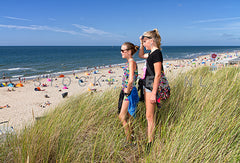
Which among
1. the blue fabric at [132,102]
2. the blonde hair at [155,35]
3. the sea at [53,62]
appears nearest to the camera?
the blonde hair at [155,35]

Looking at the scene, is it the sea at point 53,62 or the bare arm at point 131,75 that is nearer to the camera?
the bare arm at point 131,75

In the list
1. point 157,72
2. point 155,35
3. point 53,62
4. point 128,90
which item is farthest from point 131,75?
point 53,62

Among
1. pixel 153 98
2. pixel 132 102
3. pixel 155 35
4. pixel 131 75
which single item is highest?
pixel 155 35

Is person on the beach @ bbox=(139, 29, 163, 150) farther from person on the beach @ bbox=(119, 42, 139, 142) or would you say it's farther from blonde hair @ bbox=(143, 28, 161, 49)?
person on the beach @ bbox=(119, 42, 139, 142)

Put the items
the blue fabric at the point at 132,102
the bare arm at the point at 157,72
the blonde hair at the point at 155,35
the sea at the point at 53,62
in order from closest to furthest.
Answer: the bare arm at the point at 157,72
the blonde hair at the point at 155,35
the blue fabric at the point at 132,102
the sea at the point at 53,62

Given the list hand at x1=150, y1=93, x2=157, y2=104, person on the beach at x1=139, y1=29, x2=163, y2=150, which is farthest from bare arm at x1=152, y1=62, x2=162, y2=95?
hand at x1=150, y1=93, x2=157, y2=104

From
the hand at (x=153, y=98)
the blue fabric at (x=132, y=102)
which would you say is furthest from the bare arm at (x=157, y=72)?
the blue fabric at (x=132, y=102)

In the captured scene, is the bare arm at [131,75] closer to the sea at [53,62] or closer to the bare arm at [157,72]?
the bare arm at [157,72]

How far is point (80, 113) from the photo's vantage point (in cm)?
317

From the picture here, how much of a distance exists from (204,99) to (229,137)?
43.3 inches

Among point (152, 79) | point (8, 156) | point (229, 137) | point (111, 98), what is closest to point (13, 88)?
point (111, 98)

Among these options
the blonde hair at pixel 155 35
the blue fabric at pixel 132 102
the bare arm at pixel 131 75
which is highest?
the blonde hair at pixel 155 35

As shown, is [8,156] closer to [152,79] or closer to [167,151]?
[167,151]

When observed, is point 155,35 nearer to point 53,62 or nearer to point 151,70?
point 151,70
